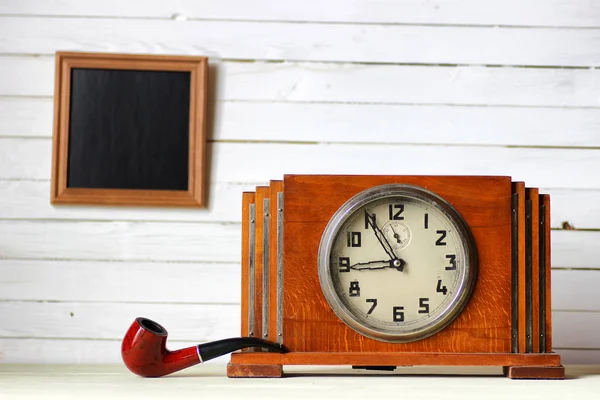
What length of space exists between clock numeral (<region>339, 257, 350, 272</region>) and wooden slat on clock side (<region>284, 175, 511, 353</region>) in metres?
0.05

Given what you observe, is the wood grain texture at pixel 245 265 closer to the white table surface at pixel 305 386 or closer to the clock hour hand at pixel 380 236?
the white table surface at pixel 305 386

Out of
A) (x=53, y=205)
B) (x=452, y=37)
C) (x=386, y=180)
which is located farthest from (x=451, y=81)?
(x=53, y=205)

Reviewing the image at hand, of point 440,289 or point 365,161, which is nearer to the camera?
point 440,289

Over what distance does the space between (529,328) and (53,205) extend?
105cm

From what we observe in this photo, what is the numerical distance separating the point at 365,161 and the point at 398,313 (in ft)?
1.58

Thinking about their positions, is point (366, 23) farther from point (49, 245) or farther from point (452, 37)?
point (49, 245)

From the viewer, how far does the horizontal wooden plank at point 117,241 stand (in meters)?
1.57

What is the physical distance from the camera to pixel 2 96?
1.60 metres

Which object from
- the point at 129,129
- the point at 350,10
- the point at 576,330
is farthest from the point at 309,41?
the point at 576,330

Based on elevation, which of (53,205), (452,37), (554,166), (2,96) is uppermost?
(452,37)

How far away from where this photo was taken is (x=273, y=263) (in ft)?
4.03

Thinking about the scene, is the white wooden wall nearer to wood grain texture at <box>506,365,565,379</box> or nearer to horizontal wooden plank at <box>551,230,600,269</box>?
horizontal wooden plank at <box>551,230,600,269</box>

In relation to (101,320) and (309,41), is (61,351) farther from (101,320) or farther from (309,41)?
(309,41)

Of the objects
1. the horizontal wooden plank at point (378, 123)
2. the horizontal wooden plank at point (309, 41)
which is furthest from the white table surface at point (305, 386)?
the horizontal wooden plank at point (309, 41)
